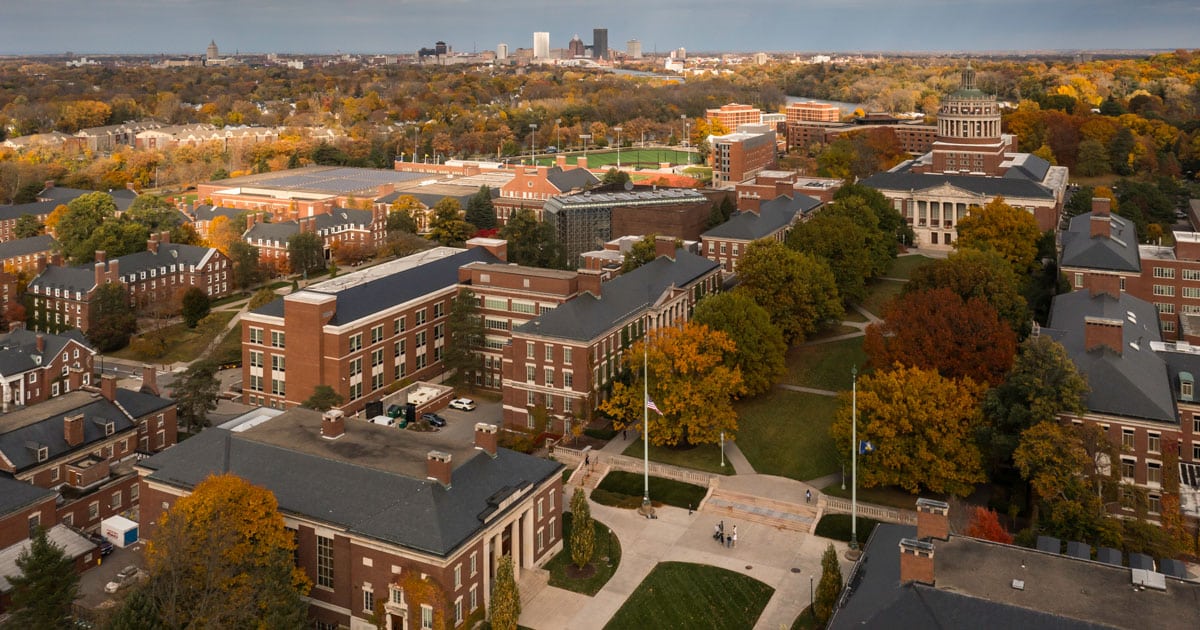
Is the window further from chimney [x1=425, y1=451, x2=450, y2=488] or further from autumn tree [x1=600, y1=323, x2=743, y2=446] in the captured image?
autumn tree [x1=600, y1=323, x2=743, y2=446]

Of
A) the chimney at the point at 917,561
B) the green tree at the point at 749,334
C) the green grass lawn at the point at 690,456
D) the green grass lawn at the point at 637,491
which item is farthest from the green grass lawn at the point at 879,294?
the chimney at the point at 917,561

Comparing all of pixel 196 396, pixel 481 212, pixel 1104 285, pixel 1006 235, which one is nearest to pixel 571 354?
pixel 196 396

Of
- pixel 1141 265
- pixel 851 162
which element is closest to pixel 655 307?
pixel 1141 265

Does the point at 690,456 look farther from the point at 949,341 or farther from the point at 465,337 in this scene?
the point at 465,337

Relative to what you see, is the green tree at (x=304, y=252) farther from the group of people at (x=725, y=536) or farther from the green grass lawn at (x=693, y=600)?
the green grass lawn at (x=693, y=600)

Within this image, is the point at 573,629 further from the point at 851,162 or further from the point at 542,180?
the point at 851,162

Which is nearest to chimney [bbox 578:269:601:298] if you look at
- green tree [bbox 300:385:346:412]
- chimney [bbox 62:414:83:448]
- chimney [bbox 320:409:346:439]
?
green tree [bbox 300:385:346:412]

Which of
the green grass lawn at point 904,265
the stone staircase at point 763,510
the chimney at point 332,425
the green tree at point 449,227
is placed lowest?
the stone staircase at point 763,510

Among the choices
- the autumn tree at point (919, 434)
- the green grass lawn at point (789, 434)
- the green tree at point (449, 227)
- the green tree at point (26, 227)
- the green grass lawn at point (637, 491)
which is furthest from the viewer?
the green tree at point (26, 227)
